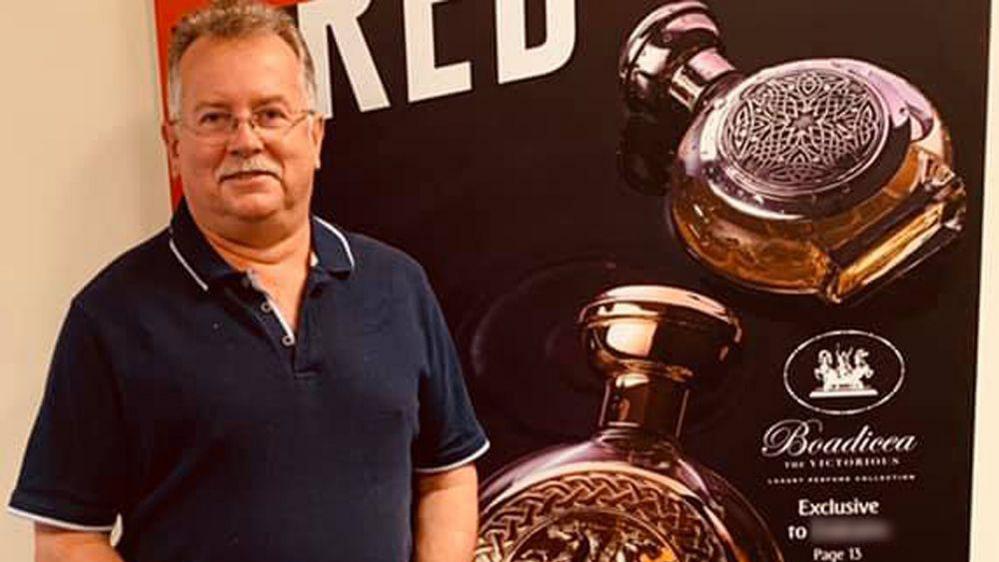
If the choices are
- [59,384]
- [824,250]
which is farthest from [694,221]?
[59,384]

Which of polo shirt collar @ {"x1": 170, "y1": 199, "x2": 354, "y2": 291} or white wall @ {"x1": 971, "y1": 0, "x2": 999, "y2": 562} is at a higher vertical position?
polo shirt collar @ {"x1": 170, "y1": 199, "x2": 354, "y2": 291}

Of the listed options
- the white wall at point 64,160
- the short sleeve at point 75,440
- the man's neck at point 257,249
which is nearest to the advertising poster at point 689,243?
the white wall at point 64,160

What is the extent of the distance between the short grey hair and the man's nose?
0.21 ft

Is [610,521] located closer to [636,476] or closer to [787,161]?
[636,476]

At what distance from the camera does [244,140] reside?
90 cm

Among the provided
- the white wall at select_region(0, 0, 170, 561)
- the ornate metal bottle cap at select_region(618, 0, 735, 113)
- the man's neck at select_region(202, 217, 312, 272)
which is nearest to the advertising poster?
the ornate metal bottle cap at select_region(618, 0, 735, 113)

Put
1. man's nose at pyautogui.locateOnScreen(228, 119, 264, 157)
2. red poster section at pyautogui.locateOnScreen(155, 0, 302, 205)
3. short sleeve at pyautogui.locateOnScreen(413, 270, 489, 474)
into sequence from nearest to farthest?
man's nose at pyautogui.locateOnScreen(228, 119, 264, 157)
short sleeve at pyautogui.locateOnScreen(413, 270, 489, 474)
red poster section at pyautogui.locateOnScreen(155, 0, 302, 205)

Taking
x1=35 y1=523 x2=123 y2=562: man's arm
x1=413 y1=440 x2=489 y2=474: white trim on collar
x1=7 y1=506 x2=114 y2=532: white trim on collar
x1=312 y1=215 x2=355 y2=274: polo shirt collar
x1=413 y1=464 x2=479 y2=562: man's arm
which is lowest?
x1=413 y1=464 x2=479 y2=562: man's arm

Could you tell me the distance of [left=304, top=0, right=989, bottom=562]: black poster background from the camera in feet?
3.86

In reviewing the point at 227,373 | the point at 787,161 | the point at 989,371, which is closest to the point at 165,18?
the point at 227,373

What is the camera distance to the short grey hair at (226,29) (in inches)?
36.0

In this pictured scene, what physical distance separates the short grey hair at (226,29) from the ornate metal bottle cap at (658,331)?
1.56 feet

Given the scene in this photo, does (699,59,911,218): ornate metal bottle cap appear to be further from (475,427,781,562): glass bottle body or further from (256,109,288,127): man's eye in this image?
(256,109,288,127): man's eye

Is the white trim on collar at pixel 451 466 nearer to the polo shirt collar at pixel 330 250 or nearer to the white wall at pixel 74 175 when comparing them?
the polo shirt collar at pixel 330 250
